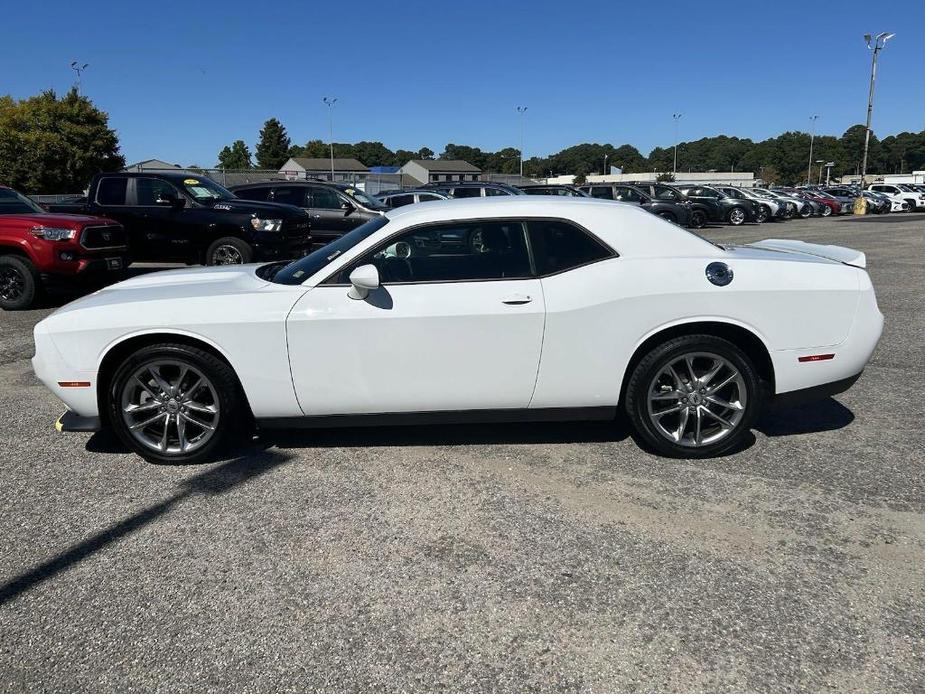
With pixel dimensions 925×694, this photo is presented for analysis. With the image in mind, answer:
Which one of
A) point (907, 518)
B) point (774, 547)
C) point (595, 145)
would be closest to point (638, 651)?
point (774, 547)

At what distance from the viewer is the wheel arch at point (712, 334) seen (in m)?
4.02

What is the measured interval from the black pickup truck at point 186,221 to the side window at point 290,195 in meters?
3.50

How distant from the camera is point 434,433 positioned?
462 centimetres

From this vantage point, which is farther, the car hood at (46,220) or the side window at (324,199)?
the side window at (324,199)

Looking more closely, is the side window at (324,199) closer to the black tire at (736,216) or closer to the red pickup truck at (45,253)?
the red pickup truck at (45,253)

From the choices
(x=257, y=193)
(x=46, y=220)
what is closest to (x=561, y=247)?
(x=46, y=220)

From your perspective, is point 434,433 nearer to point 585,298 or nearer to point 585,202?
point 585,298

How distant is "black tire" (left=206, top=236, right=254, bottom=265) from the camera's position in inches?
432

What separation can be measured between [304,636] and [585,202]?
288 centimetres

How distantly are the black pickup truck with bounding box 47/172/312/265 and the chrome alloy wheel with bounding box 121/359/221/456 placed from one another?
7.18m

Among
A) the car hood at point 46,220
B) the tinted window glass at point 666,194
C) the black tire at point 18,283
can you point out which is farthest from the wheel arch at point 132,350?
the tinted window glass at point 666,194

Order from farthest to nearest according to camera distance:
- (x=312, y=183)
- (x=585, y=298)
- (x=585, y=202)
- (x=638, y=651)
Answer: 1. (x=312, y=183)
2. (x=585, y=202)
3. (x=585, y=298)
4. (x=638, y=651)

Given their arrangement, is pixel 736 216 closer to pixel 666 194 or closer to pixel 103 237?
pixel 666 194

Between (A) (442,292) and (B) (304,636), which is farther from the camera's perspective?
(A) (442,292)
